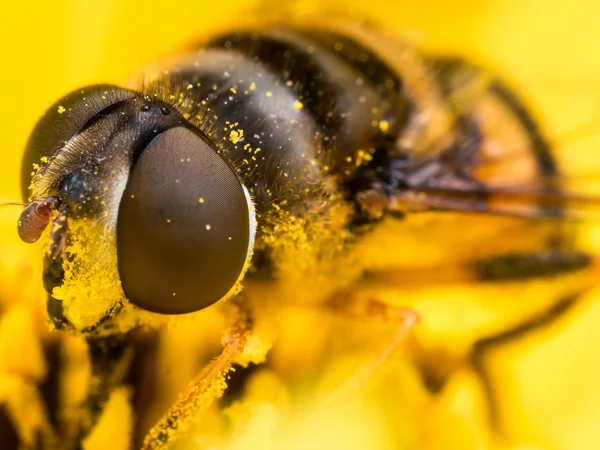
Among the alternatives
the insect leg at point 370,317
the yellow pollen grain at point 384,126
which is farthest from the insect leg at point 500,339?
the yellow pollen grain at point 384,126

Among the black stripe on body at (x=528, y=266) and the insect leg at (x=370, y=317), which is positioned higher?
the black stripe on body at (x=528, y=266)

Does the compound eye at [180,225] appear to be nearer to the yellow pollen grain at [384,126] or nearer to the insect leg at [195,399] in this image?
the insect leg at [195,399]

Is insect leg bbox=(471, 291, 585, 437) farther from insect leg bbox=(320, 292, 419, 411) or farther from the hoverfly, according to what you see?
insect leg bbox=(320, 292, 419, 411)

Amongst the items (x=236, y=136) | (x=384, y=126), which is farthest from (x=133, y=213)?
(x=384, y=126)

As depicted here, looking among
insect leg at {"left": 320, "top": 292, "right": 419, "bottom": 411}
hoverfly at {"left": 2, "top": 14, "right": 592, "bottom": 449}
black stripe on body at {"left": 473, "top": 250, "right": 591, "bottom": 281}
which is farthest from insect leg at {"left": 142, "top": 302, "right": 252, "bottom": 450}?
black stripe on body at {"left": 473, "top": 250, "right": 591, "bottom": 281}

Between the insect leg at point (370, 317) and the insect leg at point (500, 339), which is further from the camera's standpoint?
the insect leg at point (500, 339)

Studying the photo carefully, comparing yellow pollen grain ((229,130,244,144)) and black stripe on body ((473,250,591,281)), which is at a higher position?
yellow pollen grain ((229,130,244,144))

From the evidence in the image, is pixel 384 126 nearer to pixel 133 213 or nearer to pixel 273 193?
pixel 273 193

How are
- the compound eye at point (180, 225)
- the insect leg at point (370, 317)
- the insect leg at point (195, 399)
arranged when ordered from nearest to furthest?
1. the compound eye at point (180, 225)
2. the insect leg at point (195, 399)
3. the insect leg at point (370, 317)
